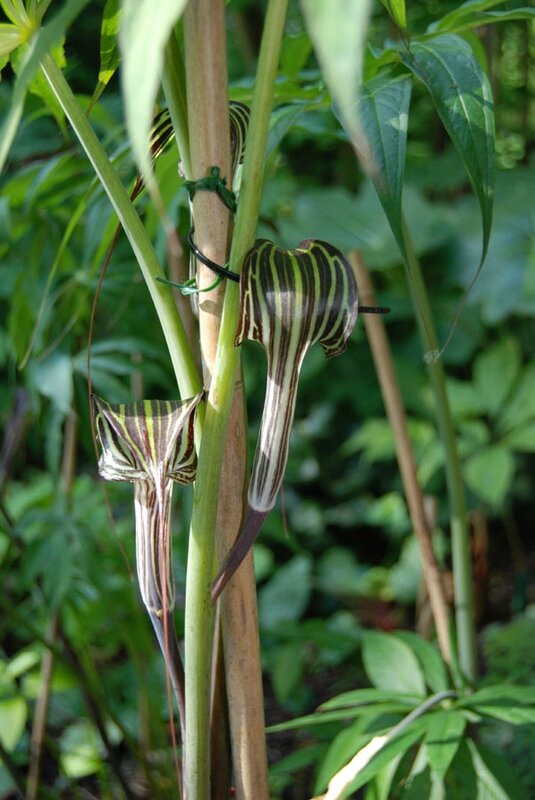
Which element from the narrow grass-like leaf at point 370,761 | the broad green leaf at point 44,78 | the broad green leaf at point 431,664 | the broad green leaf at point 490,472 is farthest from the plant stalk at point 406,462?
the broad green leaf at point 490,472

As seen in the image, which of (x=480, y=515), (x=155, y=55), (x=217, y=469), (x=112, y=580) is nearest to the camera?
(x=155, y=55)

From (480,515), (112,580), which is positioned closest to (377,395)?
(480,515)

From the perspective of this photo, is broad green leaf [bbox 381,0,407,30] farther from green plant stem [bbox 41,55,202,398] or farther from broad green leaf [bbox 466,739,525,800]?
broad green leaf [bbox 466,739,525,800]

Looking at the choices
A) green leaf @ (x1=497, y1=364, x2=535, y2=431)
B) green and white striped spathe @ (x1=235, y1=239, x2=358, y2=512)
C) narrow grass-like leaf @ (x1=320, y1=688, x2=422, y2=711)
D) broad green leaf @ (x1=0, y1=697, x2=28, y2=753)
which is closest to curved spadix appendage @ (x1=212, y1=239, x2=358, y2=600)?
green and white striped spathe @ (x1=235, y1=239, x2=358, y2=512)

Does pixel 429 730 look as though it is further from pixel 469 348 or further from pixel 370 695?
pixel 469 348

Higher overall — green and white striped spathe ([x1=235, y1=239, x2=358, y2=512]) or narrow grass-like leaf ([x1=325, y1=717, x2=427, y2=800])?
green and white striped spathe ([x1=235, y1=239, x2=358, y2=512])
